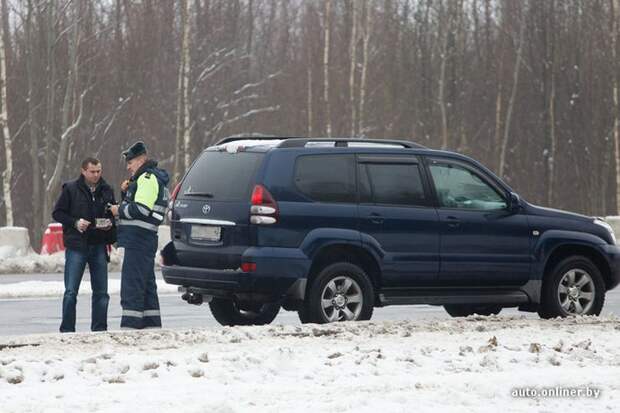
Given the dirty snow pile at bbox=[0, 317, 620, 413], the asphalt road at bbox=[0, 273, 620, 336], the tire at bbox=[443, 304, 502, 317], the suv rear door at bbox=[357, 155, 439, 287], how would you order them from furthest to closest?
the asphalt road at bbox=[0, 273, 620, 336] → the tire at bbox=[443, 304, 502, 317] → the suv rear door at bbox=[357, 155, 439, 287] → the dirty snow pile at bbox=[0, 317, 620, 413]

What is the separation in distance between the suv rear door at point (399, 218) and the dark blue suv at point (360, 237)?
0.01 m

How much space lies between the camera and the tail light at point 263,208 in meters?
12.9

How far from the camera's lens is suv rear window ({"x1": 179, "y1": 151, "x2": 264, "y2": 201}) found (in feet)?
43.6

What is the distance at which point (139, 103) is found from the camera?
47531mm

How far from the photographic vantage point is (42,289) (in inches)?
808

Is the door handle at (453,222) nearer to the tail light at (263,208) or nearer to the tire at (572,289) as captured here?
the tire at (572,289)

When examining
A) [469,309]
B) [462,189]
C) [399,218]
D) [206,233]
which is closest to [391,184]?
[399,218]

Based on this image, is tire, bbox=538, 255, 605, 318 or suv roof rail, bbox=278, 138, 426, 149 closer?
suv roof rail, bbox=278, 138, 426, 149

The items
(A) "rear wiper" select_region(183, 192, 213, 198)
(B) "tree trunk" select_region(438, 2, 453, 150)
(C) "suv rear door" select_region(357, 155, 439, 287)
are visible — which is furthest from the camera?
(B) "tree trunk" select_region(438, 2, 453, 150)

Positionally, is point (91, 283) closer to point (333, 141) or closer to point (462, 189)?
point (333, 141)

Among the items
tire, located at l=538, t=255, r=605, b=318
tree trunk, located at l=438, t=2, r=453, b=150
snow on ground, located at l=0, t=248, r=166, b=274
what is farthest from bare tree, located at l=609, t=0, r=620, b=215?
tire, located at l=538, t=255, r=605, b=318

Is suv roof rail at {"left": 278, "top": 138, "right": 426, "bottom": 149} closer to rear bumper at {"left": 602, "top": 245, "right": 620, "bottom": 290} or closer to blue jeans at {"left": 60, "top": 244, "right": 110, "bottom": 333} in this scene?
blue jeans at {"left": 60, "top": 244, "right": 110, "bottom": 333}

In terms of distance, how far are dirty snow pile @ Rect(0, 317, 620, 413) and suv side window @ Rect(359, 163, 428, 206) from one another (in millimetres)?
1235

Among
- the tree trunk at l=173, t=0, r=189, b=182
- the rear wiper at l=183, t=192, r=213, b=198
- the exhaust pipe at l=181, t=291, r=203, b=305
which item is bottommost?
the exhaust pipe at l=181, t=291, r=203, b=305
